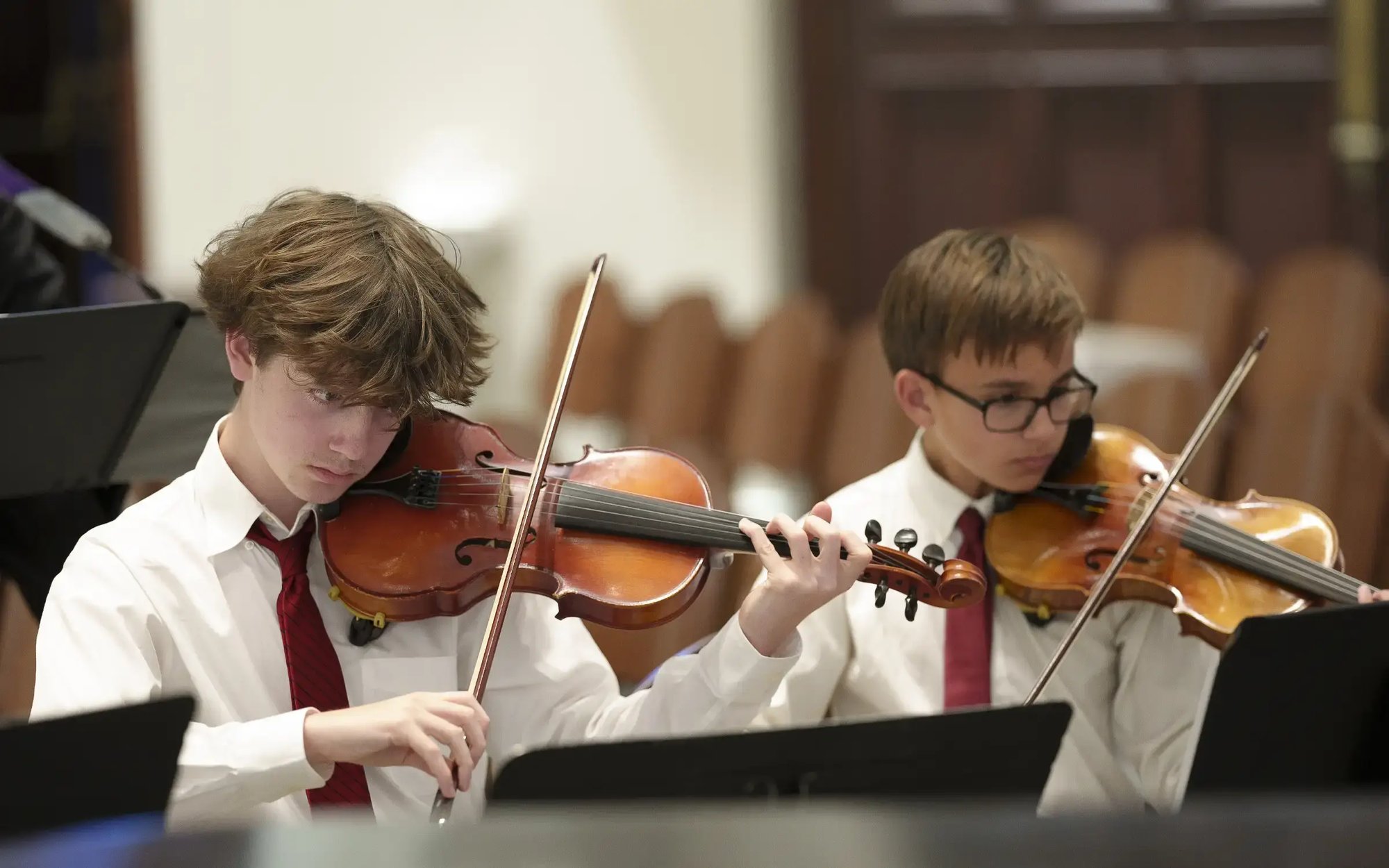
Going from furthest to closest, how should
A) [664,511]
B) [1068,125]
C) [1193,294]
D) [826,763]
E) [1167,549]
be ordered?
[1068,125] → [1193,294] → [1167,549] → [664,511] → [826,763]

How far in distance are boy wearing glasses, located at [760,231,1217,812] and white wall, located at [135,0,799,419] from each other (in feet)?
9.66

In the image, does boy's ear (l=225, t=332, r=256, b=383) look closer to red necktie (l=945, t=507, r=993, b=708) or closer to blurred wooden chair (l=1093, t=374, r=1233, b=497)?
red necktie (l=945, t=507, r=993, b=708)

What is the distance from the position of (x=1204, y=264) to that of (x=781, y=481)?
3.70ft

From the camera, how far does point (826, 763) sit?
125cm

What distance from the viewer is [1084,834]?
0.64 meters

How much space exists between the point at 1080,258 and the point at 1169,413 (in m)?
1.13

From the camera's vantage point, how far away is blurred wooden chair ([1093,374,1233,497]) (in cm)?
287

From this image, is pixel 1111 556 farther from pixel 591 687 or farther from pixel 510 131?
pixel 510 131

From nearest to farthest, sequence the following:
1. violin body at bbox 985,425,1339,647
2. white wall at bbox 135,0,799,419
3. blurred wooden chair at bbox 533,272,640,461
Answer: violin body at bbox 985,425,1339,647 → blurred wooden chair at bbox 533,272,640,461 → white wall at bbox 135,0,799,419

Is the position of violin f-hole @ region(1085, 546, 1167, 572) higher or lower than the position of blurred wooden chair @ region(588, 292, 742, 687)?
higher

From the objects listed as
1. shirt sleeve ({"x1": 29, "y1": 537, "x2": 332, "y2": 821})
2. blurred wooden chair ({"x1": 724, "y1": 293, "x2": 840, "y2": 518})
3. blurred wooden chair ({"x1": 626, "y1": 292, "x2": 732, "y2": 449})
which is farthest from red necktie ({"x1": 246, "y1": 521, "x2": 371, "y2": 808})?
blurred wooden chair ({"x1": 626, "y1": 292, "x2": 732, "y2": 449})

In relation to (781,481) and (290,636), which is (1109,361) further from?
(290,636)

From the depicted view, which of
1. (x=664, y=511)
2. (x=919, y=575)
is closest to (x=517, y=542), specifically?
(x=664, y=511)

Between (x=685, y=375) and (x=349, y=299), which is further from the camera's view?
(x=685, y=375)
